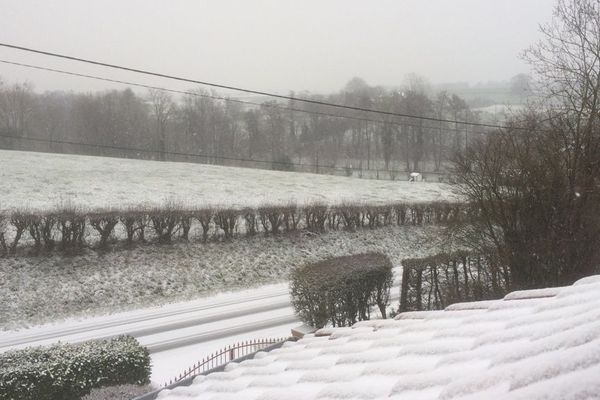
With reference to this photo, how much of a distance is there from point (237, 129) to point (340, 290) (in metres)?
65.4

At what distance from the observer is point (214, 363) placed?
12836 millimetres

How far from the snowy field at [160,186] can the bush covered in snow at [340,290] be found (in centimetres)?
1961

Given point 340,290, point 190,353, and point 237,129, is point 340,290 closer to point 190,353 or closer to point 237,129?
point 190,353

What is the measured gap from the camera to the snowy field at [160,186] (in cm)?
3288

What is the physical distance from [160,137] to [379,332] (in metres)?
68.3

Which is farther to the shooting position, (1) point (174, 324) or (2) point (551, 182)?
(1) point (174, 324)

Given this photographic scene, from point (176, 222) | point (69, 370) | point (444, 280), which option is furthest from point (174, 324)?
point (444, 280)

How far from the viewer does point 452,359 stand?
2.87m

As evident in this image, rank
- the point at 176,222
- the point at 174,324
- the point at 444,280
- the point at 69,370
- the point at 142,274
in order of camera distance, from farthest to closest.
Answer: the point at 176,222
the point at 142,274
the point at 174,324
the point at 444,280
the point at 69,370

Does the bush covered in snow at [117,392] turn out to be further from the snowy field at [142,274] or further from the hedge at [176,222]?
the hedge at [176,222]

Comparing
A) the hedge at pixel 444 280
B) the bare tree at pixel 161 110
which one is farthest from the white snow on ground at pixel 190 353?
the bare tree at pixel 161 110

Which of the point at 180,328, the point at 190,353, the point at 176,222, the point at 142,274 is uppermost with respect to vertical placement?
the point at 176,222

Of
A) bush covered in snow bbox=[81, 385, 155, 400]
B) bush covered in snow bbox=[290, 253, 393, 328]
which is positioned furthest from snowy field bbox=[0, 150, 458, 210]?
bush covered in snow bbox=[81, 385, 155, 400]

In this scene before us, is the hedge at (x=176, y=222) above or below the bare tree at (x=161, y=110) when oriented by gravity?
below
